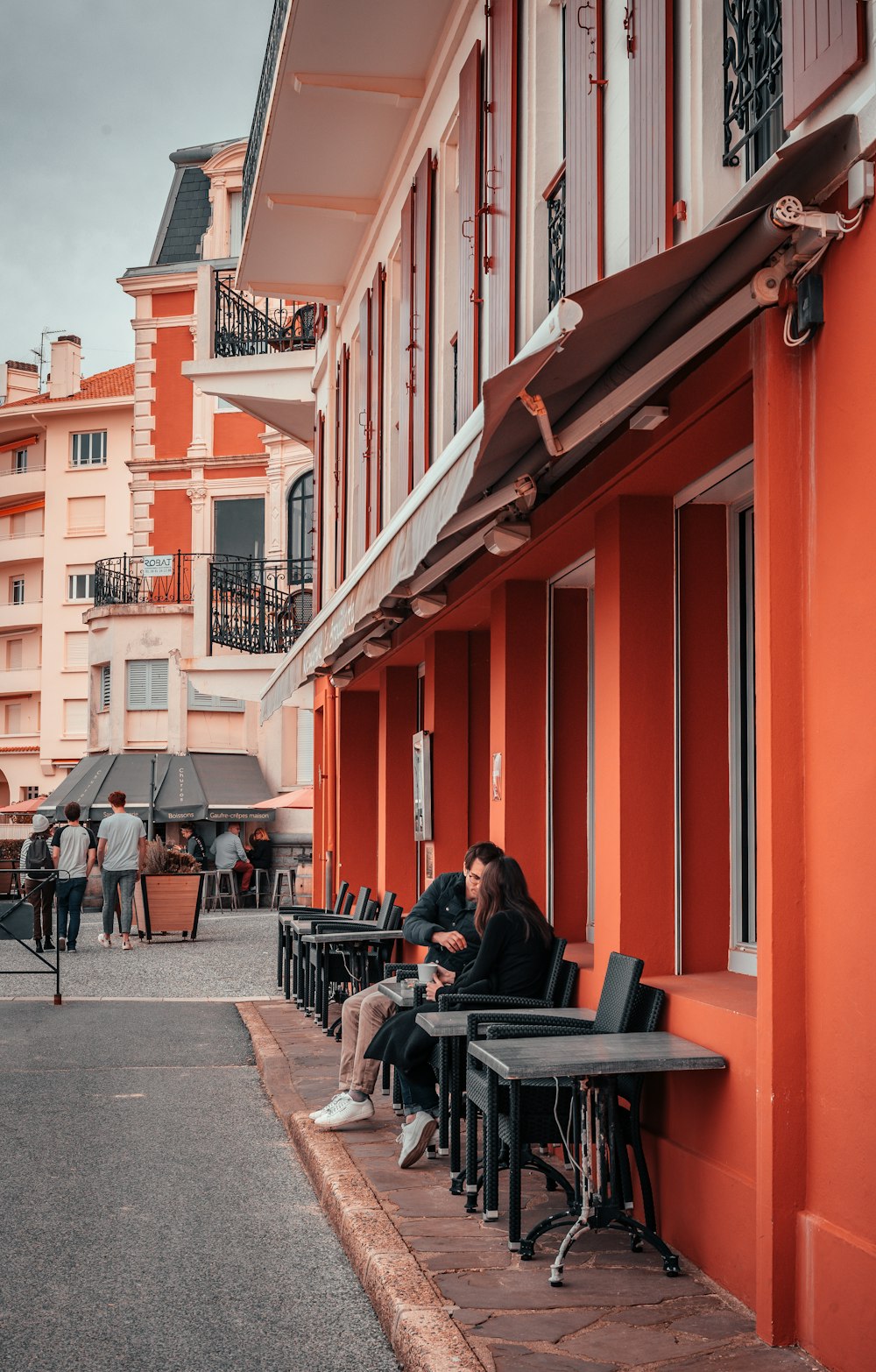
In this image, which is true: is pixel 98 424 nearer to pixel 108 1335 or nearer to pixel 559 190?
pixel 559 190

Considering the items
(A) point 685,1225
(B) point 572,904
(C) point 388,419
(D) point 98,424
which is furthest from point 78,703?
(A) point 685,1225

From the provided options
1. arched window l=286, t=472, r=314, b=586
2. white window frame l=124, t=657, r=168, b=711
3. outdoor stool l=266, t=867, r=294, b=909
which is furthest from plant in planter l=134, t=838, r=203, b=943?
white window frame l=124, t=657, r=168, b=711

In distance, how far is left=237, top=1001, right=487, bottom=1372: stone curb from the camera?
4332mm

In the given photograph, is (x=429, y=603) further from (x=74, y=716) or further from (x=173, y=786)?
(x=74, y=716)

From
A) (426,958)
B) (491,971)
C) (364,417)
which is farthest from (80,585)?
(491,971)

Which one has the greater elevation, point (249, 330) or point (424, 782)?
point (249, 330)

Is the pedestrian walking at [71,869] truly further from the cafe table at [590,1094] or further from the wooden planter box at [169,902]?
the cafe table at [590,1094]

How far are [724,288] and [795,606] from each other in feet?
3.22

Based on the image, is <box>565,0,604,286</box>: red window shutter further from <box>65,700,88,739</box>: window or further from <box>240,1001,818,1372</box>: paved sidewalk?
<box>65,700,88,739</box>: window

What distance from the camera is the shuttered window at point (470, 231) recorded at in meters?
9.18

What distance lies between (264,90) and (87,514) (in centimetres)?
4061

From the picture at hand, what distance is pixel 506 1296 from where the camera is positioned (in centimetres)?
486

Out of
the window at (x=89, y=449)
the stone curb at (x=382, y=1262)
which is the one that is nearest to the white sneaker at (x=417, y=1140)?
the stone curb at (x=382, y=1262)

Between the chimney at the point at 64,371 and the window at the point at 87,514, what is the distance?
5.58 meters
